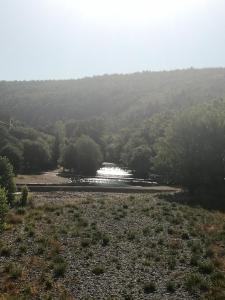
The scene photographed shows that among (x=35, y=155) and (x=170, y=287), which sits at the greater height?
(x=35, y=155)

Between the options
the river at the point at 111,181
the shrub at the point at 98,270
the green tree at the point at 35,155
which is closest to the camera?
the shrub at the point at 98,270

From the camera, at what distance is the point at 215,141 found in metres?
75.2

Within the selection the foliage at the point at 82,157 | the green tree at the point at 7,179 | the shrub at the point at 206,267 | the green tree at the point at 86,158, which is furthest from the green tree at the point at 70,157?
the shrub at the point at 206,267

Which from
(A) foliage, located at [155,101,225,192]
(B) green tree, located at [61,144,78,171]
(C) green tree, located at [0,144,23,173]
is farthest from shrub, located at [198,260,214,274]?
(B) green tree, located at [61,144,78,171]

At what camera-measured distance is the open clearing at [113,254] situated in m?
27.9

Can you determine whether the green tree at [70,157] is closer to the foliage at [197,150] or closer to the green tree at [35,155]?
the green tree at [35,155]

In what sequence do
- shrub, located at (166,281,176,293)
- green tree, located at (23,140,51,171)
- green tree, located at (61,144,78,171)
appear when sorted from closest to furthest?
shrub, located at (166,281,176,293) → green tree, located at (23,140,51,171) → green tree, located at (61,144,78,171)

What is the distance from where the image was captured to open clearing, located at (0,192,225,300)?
27.9m

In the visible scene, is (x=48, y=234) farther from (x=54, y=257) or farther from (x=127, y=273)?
(x=127, y=273)

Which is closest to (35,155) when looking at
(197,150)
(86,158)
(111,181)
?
(86,158)

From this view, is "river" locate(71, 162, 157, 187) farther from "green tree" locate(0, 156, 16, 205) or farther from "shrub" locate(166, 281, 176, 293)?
"shrub" locate(166, 281, 176, 293)

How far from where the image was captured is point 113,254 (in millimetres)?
35156

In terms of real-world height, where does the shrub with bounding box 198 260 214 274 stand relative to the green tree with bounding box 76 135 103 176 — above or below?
below

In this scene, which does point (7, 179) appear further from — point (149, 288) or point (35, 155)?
point (35, 155)
